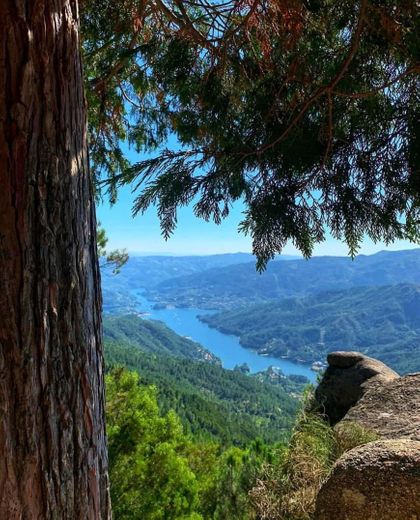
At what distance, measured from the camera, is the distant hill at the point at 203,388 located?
4344 cm

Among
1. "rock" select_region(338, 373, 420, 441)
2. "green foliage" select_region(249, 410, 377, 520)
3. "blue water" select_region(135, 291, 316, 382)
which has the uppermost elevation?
"rock" select_region(338, 373, 420, 441)

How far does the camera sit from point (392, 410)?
335 cm

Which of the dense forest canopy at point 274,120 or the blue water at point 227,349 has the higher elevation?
the dense forest canopy at point 274,120

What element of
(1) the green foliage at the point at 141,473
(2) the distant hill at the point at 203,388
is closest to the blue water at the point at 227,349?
(2) the distant hill at the point at 203,388

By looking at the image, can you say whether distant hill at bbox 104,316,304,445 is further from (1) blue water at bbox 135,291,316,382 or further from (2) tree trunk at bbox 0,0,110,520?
(1) blue water at bbox 135,291,316,382

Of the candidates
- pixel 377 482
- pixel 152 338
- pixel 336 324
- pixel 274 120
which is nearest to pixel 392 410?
pixel 377 482

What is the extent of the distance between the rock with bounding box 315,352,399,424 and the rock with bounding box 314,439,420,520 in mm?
1639

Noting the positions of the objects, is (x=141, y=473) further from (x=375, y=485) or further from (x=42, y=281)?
(x=42, y=281)

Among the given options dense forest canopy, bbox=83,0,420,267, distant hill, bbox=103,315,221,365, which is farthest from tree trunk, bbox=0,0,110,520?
distant hill, bbox=103,315,221,365

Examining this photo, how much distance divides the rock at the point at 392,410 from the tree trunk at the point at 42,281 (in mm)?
2504

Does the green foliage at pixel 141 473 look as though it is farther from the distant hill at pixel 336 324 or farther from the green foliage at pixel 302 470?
the distant hill at pixel 336 324

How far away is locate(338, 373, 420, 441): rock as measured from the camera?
297 centimetres

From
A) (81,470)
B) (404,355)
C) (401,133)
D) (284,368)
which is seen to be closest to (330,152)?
(401,133)

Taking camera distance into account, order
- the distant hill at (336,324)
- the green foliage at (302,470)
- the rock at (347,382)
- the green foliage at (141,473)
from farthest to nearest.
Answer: the distant hill at (336,324)
the green foliage at (141,473)
the rock at (347,382)
the green foliage at (302,470)
